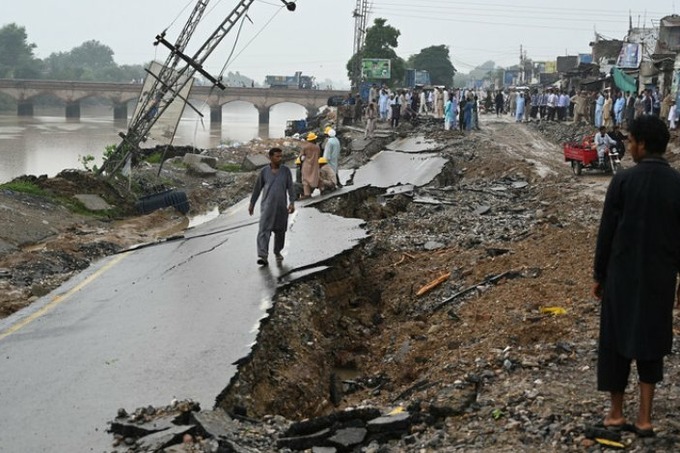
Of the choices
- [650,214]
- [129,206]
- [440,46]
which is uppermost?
[440,46]

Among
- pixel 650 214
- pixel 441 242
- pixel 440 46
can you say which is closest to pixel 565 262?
pixel 441 242

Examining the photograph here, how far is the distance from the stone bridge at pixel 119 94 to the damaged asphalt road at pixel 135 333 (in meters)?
67.9

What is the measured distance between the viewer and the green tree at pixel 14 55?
110 metres

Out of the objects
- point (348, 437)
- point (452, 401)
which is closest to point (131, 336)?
point (348, 437)

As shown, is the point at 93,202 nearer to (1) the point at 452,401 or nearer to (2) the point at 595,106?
(1) the point at 452,401

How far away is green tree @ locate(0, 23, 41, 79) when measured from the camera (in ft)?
362

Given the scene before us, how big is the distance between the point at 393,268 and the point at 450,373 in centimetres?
524

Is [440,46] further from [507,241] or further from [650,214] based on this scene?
[650,214]

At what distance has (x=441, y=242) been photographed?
12523 mm

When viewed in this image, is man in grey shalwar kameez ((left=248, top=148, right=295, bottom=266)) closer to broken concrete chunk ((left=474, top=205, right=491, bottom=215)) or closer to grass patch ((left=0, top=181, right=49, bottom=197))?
broken concrete chunk ((left=474, top=205, right=491, bottom=215))

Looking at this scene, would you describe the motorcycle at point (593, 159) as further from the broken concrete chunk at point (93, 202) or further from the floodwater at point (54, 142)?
the broken concrete chunk at point (93, 202)

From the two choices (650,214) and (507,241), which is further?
(507,241)

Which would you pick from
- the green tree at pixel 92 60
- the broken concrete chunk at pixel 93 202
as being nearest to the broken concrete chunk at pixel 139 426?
the broken concrete chunk at pixel 93 202

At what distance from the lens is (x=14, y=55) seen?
112 m
